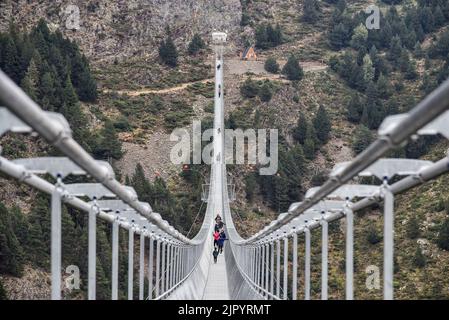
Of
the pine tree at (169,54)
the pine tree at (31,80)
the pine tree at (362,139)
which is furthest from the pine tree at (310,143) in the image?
the pine tree at (31,80)

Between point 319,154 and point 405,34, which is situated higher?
point 405,34

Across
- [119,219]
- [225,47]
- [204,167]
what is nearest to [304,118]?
[204,167]

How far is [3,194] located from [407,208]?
36.4 metres

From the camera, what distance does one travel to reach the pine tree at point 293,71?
177 metres

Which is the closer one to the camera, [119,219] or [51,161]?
[51,161]

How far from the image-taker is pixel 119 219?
21.4 m

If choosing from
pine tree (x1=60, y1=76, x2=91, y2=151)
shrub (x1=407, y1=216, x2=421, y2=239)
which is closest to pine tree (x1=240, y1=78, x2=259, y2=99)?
pine tree (x1=60, y1=76, x2=91, y2=151)

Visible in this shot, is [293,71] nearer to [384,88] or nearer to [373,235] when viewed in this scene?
[384,88]

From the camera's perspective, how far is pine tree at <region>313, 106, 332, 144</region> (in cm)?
15838

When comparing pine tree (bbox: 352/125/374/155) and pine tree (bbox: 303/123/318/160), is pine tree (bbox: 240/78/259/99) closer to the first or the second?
pine tree (bbox: 303/123/318/160)

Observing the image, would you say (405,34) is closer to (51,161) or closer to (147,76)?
(147,76)

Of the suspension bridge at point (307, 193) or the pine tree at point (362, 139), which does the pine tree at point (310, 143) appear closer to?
the pine tree at point (362, 139)

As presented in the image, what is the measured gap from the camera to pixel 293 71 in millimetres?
177000

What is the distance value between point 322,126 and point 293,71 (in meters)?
20.1
